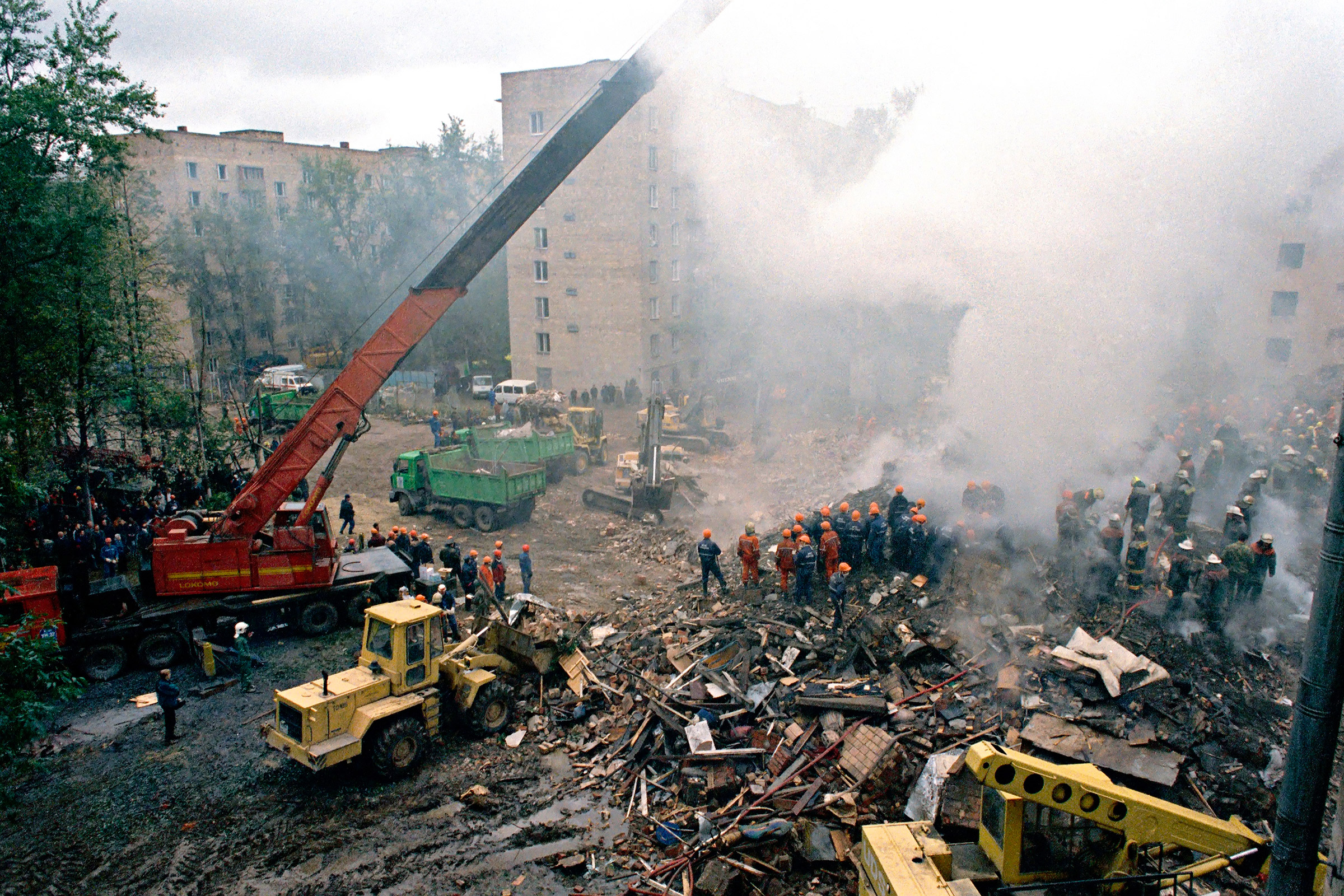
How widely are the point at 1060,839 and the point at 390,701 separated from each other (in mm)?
7613

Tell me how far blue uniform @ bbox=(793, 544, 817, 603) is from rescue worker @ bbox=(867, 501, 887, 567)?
1.12 m

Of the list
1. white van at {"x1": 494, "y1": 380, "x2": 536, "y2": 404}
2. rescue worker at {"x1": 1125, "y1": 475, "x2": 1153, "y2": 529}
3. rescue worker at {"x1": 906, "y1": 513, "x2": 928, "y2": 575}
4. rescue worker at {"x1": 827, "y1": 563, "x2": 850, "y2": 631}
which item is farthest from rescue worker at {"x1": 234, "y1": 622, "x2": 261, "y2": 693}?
white van at {"x1": 494, "y1": 380, "x2": 536, "y2": 404}

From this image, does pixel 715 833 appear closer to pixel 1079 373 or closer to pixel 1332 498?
pixel 1332 498

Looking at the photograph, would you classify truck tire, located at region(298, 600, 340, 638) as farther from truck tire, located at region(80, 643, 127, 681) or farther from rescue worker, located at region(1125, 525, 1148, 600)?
rescue worker, located at region(1125, 525, 1148, 600)

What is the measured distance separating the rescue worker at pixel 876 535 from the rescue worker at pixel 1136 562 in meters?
3.76

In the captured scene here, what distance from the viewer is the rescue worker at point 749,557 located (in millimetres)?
13891

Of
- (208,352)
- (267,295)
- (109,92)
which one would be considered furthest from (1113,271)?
(267,295)

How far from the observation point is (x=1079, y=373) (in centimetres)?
1797

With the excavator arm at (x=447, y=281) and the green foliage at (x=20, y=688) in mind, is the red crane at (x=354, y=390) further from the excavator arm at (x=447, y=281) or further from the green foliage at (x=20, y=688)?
the green foliage at (x=20, y=688)

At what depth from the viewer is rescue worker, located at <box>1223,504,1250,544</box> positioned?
40.7ft

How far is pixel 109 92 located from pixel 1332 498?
77.2 feet

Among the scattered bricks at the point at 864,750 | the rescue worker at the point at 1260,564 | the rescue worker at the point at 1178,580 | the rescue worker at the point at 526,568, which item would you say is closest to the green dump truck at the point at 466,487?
the rescue worker at the point at 526,568

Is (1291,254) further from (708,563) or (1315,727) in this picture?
(1315,727)

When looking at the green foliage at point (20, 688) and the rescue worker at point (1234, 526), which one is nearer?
the green foliage at point (20, 688)
